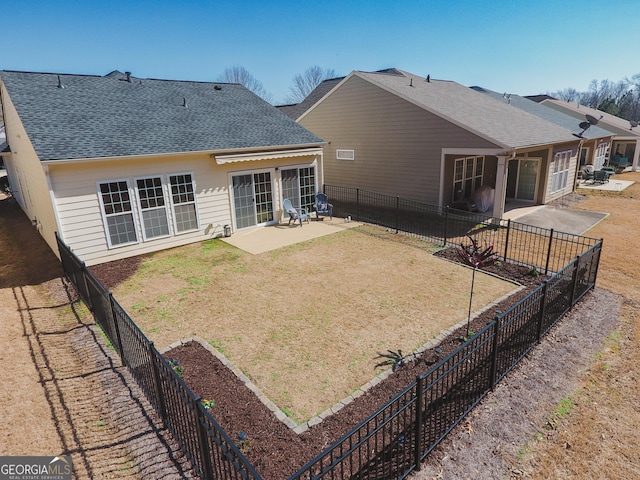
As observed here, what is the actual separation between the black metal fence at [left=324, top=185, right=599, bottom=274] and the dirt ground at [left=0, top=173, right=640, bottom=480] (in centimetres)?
304

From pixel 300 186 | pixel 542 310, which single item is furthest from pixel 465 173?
pixel 542 310

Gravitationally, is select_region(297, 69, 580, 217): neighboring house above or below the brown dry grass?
above

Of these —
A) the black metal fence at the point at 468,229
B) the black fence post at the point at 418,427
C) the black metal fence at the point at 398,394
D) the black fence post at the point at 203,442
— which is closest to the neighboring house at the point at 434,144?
the black metal fence at the point at 468,229

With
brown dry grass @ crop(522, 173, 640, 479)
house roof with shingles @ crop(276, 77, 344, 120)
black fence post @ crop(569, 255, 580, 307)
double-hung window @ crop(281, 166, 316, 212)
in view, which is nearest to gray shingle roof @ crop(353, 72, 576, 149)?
double-hung window @ crop(281, 166, 316, 212)

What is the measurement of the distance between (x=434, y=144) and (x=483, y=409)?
1276cm

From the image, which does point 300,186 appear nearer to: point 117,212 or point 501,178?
point 117,212

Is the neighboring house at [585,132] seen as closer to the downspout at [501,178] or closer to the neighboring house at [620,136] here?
the neighboring house at [620,136]

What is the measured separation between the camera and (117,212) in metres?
11.2

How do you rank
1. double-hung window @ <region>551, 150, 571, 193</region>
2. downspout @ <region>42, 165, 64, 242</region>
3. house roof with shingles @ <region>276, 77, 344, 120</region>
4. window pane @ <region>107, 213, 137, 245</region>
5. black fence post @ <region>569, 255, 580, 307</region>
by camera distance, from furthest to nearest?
1. house roof with shingles @ <region>276, 77, 344, 120</region>
2. double-hung window @ <region>551, 150, 571, 193</region>
3. window pane @ <region>107, 213, 137, 245</region>
4. downspout @ <region>42, 165, 64, 242</region>
5. black fence post @ <region>569, 255, 580, 307</region>

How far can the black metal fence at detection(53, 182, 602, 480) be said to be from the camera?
3.94 metres

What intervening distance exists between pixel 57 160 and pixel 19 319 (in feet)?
13.6

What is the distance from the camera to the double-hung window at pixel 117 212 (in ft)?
35.9

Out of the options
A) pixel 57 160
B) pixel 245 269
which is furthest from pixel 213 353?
pixel 57 160

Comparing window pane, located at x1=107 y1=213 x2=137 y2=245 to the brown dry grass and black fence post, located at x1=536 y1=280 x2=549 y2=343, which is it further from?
the brown dry grass
